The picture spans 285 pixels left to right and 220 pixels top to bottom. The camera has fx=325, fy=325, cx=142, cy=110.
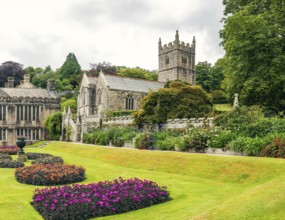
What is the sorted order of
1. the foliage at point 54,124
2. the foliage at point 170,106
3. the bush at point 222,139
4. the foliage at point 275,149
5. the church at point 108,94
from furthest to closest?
the foliage at point 54,124
the church at point 108,94
the foliage at point 170,106
the bush at point 222,139
the foliage at point 275,149

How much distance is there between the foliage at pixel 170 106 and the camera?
30.0m

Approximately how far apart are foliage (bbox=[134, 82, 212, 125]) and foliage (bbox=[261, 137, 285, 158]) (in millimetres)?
14692

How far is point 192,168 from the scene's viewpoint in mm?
14484

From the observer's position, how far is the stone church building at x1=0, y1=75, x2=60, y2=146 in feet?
147

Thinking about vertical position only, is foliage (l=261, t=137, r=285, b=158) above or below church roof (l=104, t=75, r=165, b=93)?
below

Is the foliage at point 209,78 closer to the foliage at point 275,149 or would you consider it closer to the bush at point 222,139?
the bush at point 222,139

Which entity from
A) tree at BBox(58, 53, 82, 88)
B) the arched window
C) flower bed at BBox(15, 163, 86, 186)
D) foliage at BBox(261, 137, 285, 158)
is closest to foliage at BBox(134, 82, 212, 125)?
foliage at BBox(261, 137, 285, 158)

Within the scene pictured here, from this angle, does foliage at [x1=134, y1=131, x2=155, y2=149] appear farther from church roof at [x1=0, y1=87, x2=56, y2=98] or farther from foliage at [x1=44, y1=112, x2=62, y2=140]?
church roof at [x1=0, y1=87, x2=56, y2=98]

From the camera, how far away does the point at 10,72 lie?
3155 inches

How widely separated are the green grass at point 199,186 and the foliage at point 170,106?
10.6 m

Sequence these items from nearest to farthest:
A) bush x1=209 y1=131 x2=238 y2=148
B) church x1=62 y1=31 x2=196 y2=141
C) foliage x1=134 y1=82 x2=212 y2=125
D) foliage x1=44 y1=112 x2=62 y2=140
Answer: bush x1=209 y1=131 x2=238 y2=148, foliage x1=134 y1=82 x2=212 y2=125, church x1=62 y1=31 x2=196 y2=141, foliage x1=44 y1=112 x2=62 y2=140

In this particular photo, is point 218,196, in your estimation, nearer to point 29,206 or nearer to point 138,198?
point 138,198

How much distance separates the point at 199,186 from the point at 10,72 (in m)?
77.8

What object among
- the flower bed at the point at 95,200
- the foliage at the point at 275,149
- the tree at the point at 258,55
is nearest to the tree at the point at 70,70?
the tree at the point at 258,55
